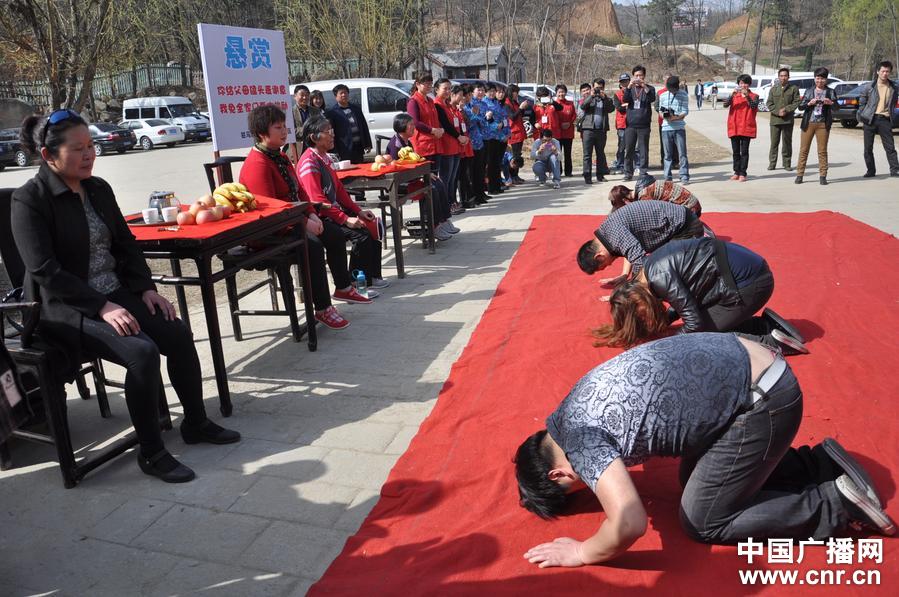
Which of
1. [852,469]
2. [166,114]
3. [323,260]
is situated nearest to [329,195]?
[323,260]

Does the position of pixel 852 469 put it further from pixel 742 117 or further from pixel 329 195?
pixel 742 117

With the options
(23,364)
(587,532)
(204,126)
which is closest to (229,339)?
(23,364)

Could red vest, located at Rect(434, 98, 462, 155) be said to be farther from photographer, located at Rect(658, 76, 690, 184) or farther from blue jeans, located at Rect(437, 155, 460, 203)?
photographer, located at Rect(658, 76, 690, 184)

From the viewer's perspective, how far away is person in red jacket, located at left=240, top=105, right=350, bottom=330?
16.0 ft

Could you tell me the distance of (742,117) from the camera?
35.4ft

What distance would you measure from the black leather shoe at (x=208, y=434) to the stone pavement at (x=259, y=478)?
0.16 ft

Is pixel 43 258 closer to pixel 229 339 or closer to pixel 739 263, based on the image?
pixel 229 339

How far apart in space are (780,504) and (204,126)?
3046 cm

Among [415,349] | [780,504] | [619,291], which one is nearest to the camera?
[780,504]

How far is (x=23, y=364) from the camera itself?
10.2 feet

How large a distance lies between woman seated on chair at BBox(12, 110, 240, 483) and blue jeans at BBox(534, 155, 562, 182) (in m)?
9.42

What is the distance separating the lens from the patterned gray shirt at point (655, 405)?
220 cm

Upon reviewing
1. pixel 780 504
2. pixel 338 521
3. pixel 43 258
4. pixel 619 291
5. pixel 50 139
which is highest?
pixel 50 139

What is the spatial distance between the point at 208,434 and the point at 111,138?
25270 mm
